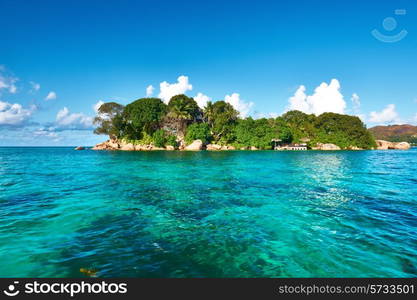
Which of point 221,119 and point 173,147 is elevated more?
point 221,119

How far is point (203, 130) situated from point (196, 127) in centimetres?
295

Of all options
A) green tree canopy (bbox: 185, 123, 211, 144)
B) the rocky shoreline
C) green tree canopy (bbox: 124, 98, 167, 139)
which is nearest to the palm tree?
green tree canopy (bbox: 124, 98, 167, 139)

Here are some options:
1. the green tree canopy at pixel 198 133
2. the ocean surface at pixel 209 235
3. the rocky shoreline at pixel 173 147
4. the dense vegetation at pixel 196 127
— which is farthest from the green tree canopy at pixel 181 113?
the ocean surface at pixel 209 235

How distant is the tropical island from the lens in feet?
247

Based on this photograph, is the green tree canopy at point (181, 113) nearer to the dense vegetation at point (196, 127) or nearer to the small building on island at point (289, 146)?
the dense vegetation at point (196, 127)

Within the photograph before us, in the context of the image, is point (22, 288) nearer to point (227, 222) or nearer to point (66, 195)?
point (227, 222)

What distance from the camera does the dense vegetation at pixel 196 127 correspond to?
75.0 meters

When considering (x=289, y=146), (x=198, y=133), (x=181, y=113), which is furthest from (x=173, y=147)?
(x=289, y=146)

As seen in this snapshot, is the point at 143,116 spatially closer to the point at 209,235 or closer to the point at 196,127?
the point at 196,127

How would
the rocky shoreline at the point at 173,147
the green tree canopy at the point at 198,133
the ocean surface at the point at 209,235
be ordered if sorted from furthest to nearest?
the rocky shoreline at the point at 173,147, the green tree canopy at the point at 198,133, the ocean surface at the point at 209,235

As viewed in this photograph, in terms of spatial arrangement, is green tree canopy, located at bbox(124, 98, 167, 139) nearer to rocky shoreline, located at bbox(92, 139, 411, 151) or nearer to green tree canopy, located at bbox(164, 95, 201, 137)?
green tree canopy, located at bbox(164, 95, 201, 137)

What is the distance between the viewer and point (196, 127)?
75.6 metres

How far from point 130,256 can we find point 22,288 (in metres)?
2.10

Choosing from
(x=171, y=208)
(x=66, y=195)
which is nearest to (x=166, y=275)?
(x=171, y=208)
